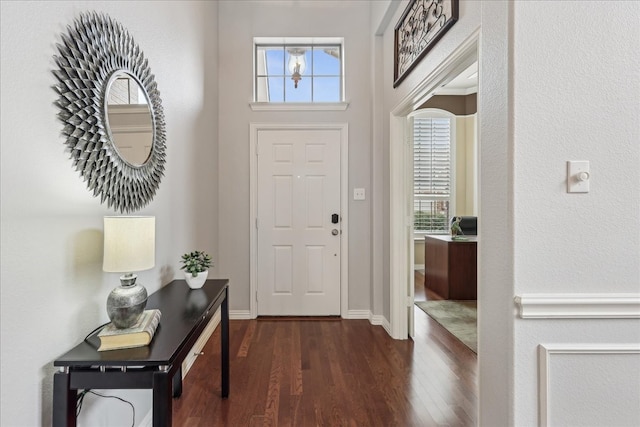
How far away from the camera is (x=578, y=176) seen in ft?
3.82

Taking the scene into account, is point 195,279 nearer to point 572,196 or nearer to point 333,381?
point 333,381

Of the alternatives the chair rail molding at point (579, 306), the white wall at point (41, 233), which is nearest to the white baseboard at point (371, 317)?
the chair rail molding at point (579, 306)

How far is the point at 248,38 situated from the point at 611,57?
9.94 ft

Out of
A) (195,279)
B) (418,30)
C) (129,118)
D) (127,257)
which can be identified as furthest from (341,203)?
(127,257)

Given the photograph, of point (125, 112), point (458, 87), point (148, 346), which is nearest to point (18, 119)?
point (125, 112)

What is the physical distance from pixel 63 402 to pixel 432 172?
18.3 ft

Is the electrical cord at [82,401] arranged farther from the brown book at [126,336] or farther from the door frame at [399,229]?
the door frame at [399,229]

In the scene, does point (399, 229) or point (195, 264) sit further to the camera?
point (399, 229)

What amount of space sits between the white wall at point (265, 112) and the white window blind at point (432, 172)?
8.71ft

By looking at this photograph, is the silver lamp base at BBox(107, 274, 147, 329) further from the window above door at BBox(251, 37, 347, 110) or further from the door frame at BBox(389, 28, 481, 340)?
the window above door at BBox(251, 37, 347, 110)

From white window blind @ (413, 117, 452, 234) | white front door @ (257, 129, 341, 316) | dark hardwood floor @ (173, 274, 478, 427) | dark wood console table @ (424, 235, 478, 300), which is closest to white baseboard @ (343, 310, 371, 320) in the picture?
white front door @ (257, 129, 341, 316)

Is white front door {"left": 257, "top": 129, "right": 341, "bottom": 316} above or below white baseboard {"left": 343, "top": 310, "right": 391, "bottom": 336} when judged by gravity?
above

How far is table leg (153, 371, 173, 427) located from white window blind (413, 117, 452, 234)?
5148 mm

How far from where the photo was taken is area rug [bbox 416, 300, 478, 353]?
2814mm
